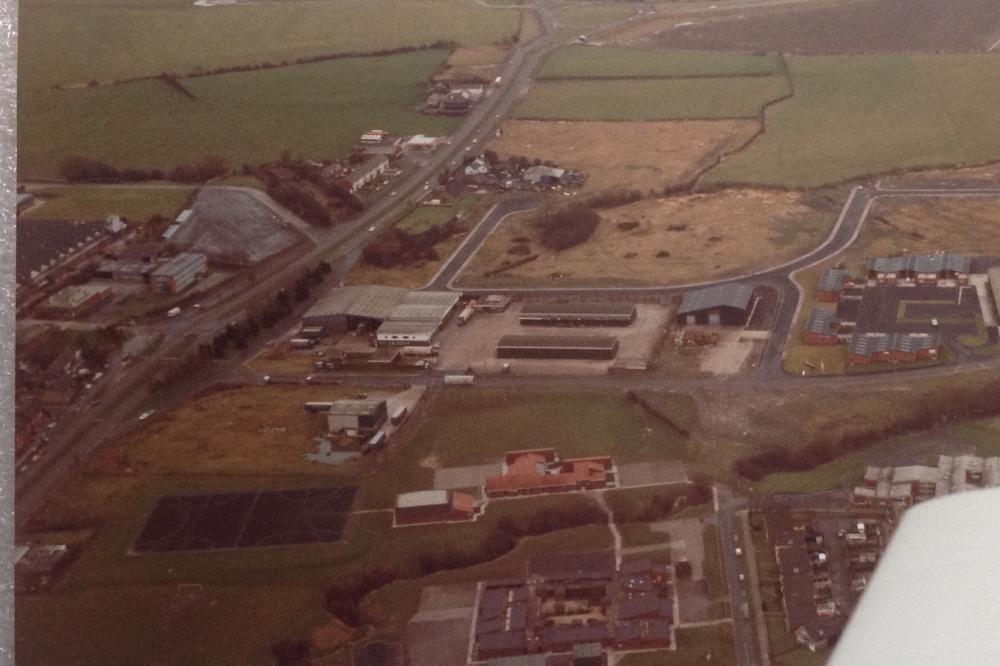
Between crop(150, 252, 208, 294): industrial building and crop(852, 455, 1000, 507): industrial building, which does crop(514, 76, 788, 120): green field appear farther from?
crop(852, 455, 1000, 507): industrial building

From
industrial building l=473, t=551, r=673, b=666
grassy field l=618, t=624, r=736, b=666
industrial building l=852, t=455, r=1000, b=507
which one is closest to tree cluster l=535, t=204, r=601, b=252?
industrial building l=852, t=455, r=1000, b=507

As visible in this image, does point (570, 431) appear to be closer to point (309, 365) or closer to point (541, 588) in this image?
point (541, 588)

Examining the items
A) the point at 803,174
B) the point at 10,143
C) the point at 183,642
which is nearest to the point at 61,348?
the point at 183,642

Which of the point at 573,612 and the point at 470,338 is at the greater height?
the point at 470,338

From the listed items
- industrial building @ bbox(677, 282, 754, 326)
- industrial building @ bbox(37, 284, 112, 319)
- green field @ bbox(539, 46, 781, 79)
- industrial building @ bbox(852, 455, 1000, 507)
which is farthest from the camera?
green field @ bbox(539, 46, 781, 79)

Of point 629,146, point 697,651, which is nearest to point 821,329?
point 697,651

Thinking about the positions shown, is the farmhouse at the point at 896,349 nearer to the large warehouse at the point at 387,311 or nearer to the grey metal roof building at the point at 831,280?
the grey metal roof building at the point at 831,280

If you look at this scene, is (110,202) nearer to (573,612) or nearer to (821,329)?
(821,329)
